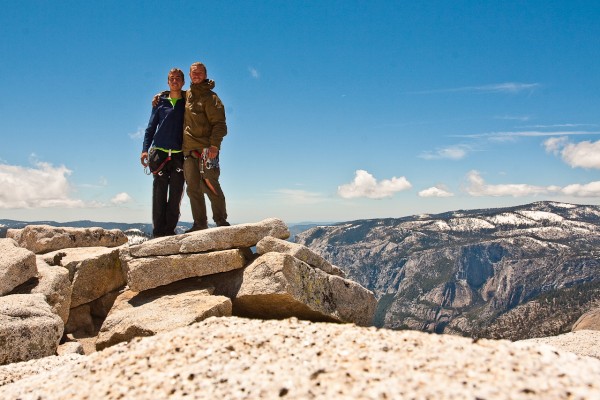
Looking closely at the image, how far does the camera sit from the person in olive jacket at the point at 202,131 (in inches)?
650

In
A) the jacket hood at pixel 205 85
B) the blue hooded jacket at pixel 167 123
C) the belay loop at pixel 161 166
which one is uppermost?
the jacket hood at pixel 205 85

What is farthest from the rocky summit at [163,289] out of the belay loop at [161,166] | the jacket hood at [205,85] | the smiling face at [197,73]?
the smiling face at [197,73]

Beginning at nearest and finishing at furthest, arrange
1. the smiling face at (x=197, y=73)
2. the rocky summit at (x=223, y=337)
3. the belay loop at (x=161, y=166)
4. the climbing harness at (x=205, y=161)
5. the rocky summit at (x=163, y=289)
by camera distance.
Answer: the rocky summit at (x=223, y=337) → the rocky summit at (x=163, y=289) → the smiling face at (x=197, y=73) → the climbing harness at (x=205, y=161) → the belay loop at (x=161, y=166)

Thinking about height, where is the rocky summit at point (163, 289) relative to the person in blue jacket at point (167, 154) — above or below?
below

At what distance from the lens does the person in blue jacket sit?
17234mm

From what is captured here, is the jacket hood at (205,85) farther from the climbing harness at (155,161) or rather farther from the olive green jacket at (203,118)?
the climbing harness at (155,161)

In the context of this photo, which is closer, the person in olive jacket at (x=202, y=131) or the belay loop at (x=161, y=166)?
the person in olive jacket at (x=202, y=131)

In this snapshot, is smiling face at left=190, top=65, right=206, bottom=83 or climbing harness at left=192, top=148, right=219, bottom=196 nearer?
smiling face at left=190, top=65, right=206, bottom=83

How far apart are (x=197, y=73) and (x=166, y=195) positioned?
16.5ft

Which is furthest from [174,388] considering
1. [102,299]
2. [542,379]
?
[102,299]

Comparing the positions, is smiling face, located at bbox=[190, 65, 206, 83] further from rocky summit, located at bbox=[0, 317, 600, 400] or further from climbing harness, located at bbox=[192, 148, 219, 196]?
rocky summit, located at bbox=[0, 317, 600, 400]

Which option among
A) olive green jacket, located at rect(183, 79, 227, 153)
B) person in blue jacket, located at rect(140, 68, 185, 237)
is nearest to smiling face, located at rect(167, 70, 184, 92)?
person in blue jacket, located at rect(140, 68, 185, 237)

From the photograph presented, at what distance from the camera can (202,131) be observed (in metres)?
16.7

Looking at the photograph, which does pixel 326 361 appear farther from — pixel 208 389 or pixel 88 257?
pixel 88 257
